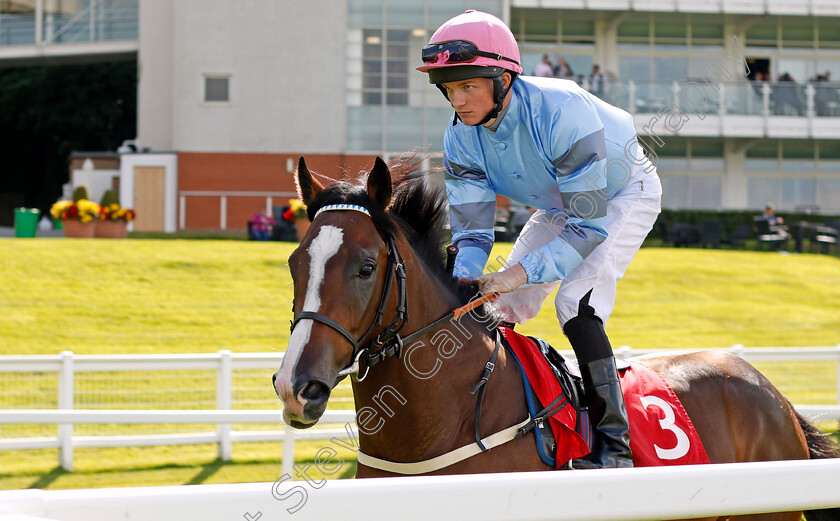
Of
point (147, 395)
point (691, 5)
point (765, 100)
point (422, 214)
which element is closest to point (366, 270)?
point (422, 214)

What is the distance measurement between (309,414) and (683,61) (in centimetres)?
2576

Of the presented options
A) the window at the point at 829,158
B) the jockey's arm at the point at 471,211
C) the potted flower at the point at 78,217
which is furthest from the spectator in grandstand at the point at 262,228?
the window at the point at 829,158

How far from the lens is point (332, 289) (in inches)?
81.7

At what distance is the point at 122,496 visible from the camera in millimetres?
1300

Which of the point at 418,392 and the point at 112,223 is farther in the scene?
the point at 112,223

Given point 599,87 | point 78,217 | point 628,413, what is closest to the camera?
point 628,413

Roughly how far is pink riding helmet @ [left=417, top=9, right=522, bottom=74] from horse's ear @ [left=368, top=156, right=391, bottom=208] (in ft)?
1.29

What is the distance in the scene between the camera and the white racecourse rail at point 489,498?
1297 millimetres

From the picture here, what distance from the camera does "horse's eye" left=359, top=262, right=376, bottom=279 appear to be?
7.03 feet

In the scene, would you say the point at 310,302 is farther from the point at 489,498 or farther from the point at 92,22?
the point at 92,22

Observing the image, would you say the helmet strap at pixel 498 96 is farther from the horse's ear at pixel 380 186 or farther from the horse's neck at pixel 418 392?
the horse's neck at pixel 418 392

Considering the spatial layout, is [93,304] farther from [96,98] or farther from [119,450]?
[96,98]

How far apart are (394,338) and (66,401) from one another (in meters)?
5.00

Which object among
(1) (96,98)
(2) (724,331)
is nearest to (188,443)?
(2) (724,331)
